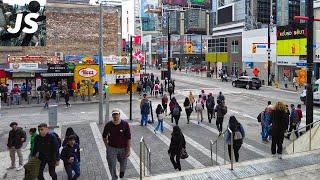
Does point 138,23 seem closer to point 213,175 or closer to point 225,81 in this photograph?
point 225,81

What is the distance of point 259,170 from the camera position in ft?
32.1

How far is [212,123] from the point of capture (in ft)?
67.7

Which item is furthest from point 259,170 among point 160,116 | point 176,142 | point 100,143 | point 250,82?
point 250,82

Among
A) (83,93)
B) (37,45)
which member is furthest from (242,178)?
(37,45)

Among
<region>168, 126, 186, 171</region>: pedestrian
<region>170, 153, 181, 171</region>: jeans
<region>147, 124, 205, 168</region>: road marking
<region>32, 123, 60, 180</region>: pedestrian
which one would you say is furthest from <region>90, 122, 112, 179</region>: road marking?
<region>147, 124, 205, 168</region>: road marking

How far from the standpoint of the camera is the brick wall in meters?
37.5

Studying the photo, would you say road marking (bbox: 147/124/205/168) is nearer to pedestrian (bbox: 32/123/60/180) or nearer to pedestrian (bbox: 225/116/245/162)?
pedestrian (bbox: 225/116/245/162)

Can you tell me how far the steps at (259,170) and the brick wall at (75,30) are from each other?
29.9 m

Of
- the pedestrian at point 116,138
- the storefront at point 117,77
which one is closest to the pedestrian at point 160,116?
the pedestrian at point 116,138

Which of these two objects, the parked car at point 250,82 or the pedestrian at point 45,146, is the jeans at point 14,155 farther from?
the parked car at point 250,82

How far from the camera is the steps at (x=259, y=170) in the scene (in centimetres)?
940

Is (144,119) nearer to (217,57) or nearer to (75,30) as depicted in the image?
(75,30)

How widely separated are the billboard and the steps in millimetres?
29521

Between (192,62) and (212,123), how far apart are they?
322 ft
